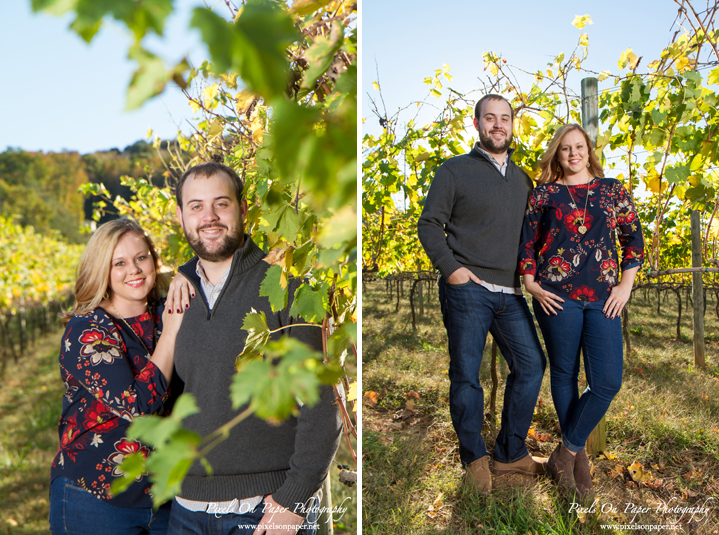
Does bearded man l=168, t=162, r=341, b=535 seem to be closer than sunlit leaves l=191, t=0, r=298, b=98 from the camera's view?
No

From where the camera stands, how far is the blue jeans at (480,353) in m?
2.25

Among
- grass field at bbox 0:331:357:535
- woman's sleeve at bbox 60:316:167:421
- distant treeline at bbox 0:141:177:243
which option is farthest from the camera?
distant treeline at bbox 0:141:177:243

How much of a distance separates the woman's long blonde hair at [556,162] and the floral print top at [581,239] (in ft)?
0.22

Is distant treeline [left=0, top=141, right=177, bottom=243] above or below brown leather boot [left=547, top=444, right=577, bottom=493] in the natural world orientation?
above

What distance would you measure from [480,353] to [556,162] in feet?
3.37

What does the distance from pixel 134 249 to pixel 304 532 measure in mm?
1194

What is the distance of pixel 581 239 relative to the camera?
84.4 inches


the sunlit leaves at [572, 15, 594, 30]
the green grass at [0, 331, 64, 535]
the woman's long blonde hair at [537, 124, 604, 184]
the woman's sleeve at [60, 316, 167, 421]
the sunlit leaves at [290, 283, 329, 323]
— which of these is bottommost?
the green grass at [0, 331, 64, 535]

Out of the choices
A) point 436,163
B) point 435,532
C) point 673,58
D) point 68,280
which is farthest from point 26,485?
point 68,280

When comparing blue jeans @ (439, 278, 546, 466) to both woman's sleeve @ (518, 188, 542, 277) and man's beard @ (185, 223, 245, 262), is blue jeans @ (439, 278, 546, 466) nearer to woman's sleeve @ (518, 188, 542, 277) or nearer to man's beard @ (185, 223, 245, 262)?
woman's sleeve @ (518, 188, 542, 277)

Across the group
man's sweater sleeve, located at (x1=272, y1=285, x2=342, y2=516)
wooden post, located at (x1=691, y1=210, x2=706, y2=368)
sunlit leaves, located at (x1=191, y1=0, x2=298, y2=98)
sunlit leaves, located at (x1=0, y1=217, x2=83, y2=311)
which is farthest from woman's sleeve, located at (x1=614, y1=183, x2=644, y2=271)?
sunlit leaves, located at (x1=0, y1=217, x2=83, y2=311)

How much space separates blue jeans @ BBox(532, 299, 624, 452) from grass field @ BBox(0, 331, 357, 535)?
1.46 m

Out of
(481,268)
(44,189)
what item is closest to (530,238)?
(481,268)

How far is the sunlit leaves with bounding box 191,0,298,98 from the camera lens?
0.29 m
